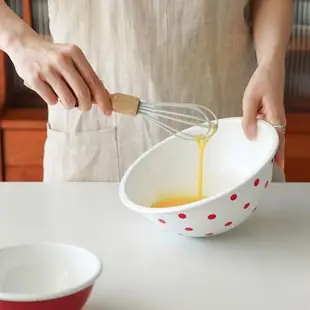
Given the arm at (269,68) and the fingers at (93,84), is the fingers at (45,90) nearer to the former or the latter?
the fingers at (93,84)

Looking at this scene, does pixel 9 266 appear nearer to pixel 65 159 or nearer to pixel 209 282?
pixel 209 282

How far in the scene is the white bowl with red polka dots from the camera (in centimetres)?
84

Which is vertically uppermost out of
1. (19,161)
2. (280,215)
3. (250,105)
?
(250,105)

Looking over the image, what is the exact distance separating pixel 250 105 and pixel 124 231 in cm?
22

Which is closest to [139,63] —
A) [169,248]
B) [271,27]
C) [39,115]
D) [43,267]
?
[271,27]

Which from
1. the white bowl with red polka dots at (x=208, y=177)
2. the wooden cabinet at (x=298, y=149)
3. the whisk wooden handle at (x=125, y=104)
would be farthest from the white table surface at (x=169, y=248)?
the wooden cabinet at (x=298, y=149)

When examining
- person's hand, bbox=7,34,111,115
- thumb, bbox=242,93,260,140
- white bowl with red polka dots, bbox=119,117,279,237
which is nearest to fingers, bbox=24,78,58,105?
person's hand, bbox=7,34,111,115

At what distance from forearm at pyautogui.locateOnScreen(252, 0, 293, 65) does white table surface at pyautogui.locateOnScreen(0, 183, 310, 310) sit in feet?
0.62

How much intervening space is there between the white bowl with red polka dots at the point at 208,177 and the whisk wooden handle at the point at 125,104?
0.34ft

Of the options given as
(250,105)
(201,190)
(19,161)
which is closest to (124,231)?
(201,190)

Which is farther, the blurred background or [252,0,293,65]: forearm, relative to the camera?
the blurred background

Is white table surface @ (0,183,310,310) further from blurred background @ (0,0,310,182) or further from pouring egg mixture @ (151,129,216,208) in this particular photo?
blurred background @ (0,0,310,182)

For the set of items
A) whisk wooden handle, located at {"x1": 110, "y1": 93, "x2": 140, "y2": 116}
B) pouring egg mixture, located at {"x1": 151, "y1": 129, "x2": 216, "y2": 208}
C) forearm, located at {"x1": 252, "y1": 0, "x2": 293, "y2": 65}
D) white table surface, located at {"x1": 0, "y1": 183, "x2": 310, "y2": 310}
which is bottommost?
white table surface, located at {"x1": 0, "y1": 183, "x2": 310, "y2": 310}

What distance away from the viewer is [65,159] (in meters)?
1.15
